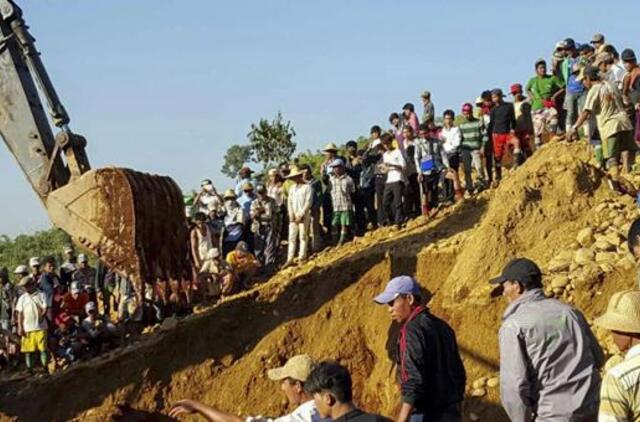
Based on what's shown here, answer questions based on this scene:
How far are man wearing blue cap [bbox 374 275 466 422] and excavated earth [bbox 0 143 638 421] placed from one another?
561cm

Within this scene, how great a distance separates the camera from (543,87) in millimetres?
18625

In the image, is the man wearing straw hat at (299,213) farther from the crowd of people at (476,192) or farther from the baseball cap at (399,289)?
the baseball cap at (399,289)

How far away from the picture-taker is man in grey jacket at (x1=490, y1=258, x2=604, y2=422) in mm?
6527

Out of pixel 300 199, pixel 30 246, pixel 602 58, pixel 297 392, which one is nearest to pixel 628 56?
Result: pixel 602 58

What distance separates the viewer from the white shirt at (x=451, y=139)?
1809 centimetres

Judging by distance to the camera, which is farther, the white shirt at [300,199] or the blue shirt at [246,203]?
the blue shirt at [246,203]

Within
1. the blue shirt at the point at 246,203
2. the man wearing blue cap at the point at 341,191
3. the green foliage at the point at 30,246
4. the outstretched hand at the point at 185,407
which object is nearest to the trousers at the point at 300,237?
the man wearing blue cap at the point at 341,191

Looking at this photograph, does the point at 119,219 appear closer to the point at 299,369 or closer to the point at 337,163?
the point at 337,163

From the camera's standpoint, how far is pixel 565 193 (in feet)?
48.1

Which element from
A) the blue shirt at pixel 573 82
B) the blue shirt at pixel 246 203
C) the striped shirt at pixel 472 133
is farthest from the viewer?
the blue shirt at pixel 246 203

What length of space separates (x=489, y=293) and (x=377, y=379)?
2117mm

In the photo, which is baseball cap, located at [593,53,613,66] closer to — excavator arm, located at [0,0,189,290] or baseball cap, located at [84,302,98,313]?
excavator arm, located at [0,0,189,290]

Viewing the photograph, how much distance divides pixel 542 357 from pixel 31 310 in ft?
35.8

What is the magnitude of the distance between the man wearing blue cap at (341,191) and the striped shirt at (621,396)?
43.7 ft
